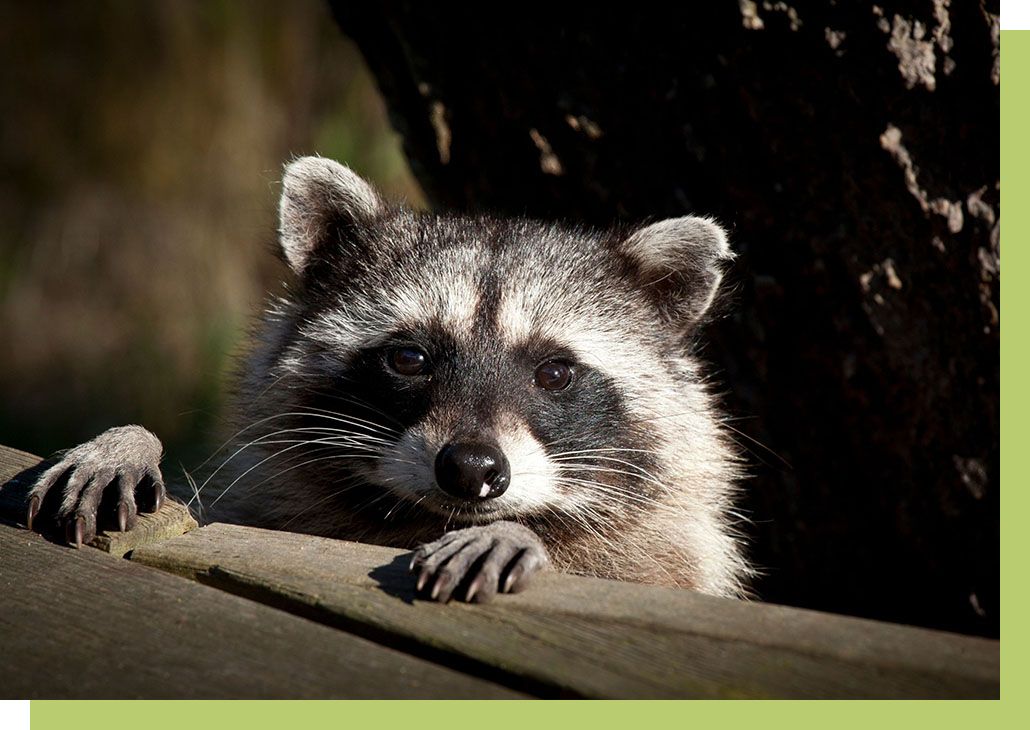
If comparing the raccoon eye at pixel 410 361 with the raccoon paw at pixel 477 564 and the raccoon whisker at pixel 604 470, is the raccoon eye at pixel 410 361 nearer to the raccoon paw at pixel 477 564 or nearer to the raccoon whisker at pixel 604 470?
the raccoon whisker at pixel 604 470

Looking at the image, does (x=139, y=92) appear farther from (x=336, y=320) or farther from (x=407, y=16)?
(x=336, y=320)

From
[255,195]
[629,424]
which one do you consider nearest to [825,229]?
[629,424]

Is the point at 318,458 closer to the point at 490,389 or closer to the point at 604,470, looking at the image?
the point at 490,389

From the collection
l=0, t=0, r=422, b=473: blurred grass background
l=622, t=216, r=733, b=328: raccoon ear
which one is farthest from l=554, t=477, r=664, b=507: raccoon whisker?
l=0, t=0, r=422, b=473: blurred grass background

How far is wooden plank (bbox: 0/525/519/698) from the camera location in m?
1.95

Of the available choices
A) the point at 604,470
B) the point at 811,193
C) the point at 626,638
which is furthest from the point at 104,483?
the point at 811,193

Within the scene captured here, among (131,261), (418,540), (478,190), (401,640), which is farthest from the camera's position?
(131,261)

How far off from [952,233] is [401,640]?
87.7 inches

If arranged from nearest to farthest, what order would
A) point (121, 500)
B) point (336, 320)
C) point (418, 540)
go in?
point (121, 500), point (418, 540), point (336, 320)

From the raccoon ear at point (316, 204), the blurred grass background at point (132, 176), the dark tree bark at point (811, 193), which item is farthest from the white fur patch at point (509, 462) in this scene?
the blurred grass background at point (132, 176)

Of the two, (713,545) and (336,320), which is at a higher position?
(336,320)

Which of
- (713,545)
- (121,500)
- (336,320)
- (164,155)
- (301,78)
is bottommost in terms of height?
(713,545)

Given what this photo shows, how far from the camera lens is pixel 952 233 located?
3.45 meters

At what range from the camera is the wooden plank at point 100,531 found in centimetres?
261
